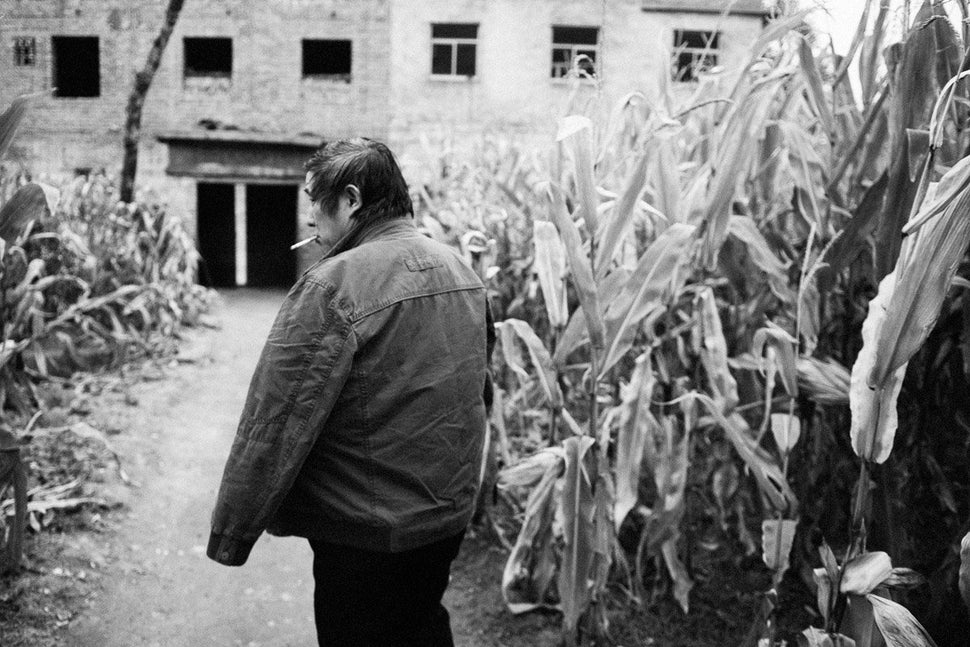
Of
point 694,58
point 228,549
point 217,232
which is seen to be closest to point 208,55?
point 217,232

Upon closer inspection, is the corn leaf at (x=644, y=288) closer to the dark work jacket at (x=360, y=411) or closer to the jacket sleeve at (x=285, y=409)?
the dark work jacket at (x=360, y=411)

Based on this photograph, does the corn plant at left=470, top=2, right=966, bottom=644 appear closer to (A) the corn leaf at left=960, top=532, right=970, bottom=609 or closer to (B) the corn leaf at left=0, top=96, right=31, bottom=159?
(A) the corn leaf at left=960, top=532, right=970, bottom=609

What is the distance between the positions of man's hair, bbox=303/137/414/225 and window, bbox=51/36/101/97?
473 inches

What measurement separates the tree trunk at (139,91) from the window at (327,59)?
513cm

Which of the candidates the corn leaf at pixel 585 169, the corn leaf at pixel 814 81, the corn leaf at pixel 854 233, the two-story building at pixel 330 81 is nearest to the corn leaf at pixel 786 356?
the corn leaf at pixel 854 233

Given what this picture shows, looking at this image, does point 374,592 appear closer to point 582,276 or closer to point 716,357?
point 582,276

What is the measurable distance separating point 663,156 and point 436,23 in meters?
11.3

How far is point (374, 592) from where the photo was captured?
63.4 inches

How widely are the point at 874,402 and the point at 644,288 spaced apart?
23.8 inches

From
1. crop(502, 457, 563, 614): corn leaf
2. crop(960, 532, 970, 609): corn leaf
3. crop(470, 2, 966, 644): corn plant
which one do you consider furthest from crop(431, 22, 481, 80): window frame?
crop(960, 532, 970, 609): corn leaf

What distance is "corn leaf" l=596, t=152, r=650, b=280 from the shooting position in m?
1.72

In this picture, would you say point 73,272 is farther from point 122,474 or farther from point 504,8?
point 504,8

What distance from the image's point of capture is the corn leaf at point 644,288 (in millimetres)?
1765

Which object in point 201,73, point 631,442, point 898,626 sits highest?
point 201,73
